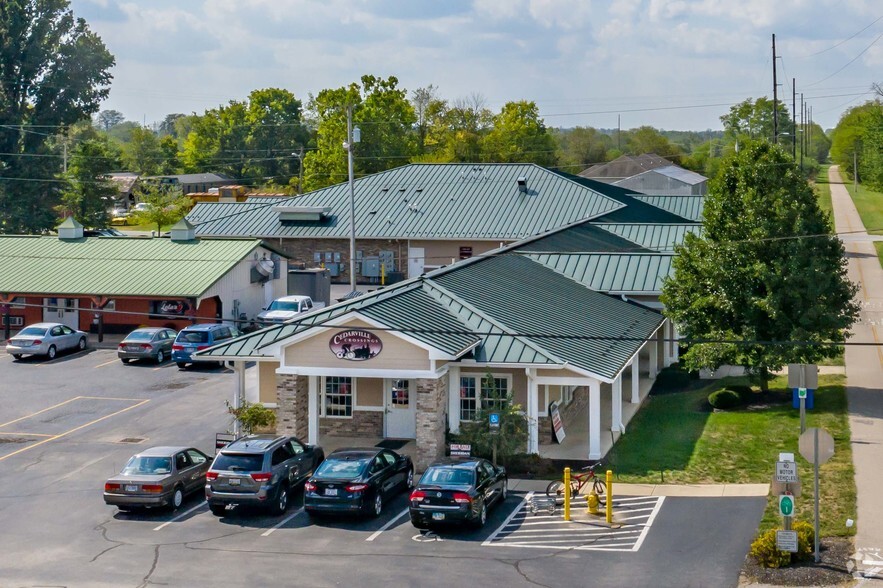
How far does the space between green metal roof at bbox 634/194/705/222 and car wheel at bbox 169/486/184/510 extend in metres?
50.7

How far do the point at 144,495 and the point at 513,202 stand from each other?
4661 cm

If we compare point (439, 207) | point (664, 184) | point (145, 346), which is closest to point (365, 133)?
point (664, 184)

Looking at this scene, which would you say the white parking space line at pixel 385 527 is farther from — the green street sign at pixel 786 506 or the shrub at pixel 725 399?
the shrub at pixel 725 399

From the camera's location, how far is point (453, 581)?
860 inches

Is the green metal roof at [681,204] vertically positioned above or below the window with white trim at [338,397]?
above

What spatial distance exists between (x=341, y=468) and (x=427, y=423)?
4704mm

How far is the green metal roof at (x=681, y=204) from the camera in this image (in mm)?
73438

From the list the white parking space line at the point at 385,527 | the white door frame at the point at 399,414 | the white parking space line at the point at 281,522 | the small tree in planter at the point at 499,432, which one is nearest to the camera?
the white parking space line at the point at 385,527

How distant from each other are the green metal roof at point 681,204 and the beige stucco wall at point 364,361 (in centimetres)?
4524

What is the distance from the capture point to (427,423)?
30.6m

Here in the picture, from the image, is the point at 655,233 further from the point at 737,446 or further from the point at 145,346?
the point at 737,446

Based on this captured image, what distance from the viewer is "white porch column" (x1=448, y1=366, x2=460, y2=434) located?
3212 centimetres

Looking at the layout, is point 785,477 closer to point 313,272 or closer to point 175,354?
point 175,354

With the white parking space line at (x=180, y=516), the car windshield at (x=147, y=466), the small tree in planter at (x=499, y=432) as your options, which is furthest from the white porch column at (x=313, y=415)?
the car windshield at (x=147, y=466)
